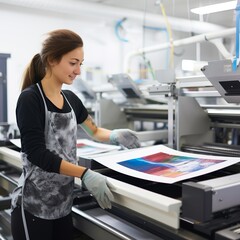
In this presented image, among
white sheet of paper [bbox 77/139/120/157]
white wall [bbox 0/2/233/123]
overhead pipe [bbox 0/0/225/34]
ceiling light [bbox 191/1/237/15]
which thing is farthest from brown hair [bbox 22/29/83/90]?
overhead pipe [bbox 0/0/225/34]

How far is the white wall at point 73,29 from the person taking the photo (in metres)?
3.48

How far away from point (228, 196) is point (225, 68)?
1.71ft

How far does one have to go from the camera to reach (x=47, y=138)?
1.14 m

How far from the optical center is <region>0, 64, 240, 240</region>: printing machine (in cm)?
80

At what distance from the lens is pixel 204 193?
0.76 m

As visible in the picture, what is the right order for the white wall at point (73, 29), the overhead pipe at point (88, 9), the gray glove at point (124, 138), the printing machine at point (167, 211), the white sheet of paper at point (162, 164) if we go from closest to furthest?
the printing machine at point (167, 211) < the white sheet of paper at point (162, 164) < the gray glove at point (124, 138) < the overhead pipe at point (88, 9) < the white wall at point (73, 29)

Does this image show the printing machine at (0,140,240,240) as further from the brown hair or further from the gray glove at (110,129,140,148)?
the brown hair

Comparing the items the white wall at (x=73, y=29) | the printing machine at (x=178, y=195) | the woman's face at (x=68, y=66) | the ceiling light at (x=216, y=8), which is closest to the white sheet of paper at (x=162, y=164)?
the printing machine at (x=178, y=195)

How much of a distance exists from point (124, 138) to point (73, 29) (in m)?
2.86

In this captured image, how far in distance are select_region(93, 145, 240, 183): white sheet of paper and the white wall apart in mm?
1456

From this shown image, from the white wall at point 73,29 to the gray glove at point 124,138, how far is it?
1208 millimetres

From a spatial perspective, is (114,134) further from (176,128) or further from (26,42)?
(26,42)

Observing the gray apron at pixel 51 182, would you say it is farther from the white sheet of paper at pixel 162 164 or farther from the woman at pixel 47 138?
the white sheet of paper at pixel 162 164

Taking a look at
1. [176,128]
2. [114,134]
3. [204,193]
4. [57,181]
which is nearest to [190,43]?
[176,128]
